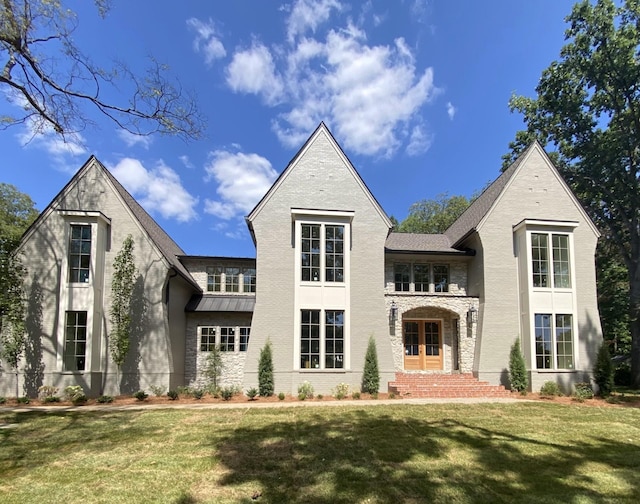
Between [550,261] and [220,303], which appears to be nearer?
[550,261]

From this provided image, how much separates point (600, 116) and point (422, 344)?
16.0 m

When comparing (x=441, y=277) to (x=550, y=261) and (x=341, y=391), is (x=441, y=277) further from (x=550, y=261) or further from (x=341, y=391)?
(x=341, y=391)

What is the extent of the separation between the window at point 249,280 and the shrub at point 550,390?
12344 mm

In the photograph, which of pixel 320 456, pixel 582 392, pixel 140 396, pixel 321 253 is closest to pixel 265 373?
pixel 140 396

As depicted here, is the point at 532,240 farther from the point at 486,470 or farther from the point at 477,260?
the point at 486,470

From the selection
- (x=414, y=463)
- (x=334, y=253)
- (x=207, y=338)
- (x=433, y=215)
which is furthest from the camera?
(x=433, y=215)

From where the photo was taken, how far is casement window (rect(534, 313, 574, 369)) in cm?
1588

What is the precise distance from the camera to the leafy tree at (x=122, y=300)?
14.4m

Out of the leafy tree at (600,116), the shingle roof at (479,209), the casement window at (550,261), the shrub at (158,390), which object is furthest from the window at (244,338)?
the leafy tree at (600,116)

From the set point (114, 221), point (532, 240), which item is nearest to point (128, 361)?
point (114, 221)

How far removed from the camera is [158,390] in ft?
47.2

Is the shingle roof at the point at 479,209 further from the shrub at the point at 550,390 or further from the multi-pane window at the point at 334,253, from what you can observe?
the shrub at the point at 550,390

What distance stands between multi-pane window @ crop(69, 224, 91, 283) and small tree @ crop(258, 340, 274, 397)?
6855mm

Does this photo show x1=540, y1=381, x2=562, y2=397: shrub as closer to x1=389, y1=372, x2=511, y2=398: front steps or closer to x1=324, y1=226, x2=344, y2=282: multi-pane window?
x1=389, y1=372, x2=511, y2=398: front steps
